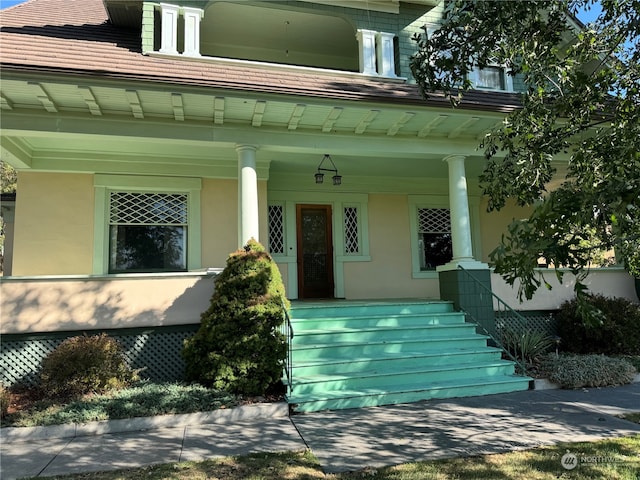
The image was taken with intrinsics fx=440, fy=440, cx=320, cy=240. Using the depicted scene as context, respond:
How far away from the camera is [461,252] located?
A: 25.2 feet

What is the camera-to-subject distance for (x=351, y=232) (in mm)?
9906

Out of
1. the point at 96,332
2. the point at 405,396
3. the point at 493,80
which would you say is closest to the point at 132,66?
the point at 96,332

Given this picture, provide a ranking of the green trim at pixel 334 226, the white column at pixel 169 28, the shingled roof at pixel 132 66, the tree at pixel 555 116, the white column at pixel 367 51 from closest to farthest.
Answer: the tree at pixel 555 116, the shingled roof at pixel 132 66, the white column at pixel 169 28, the white column at pixel 367 51, the green trim at pixel 334 226

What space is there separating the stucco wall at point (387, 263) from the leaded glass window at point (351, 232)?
11.7 inches

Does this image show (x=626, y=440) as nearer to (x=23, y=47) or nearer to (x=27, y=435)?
(x=27, y=435)

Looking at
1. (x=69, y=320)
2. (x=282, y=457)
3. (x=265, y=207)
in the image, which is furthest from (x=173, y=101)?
(x=282, y=457)

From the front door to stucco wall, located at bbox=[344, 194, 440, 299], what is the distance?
0.48 m

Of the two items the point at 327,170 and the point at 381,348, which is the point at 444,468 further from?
the point at 327,170

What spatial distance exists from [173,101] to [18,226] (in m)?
3.82

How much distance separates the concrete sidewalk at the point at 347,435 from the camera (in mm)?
3887

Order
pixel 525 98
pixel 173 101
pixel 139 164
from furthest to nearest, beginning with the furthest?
pixel 139 164 < pixel 173 101 < pixel 525 98

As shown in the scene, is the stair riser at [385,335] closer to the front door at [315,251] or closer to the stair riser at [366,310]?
the stair riser at [366,310]

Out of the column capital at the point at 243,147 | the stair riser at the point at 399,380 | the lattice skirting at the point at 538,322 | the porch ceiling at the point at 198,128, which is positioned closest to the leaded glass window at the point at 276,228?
the porch ceiling at the point at 198,128

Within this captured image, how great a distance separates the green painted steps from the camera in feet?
18.4
